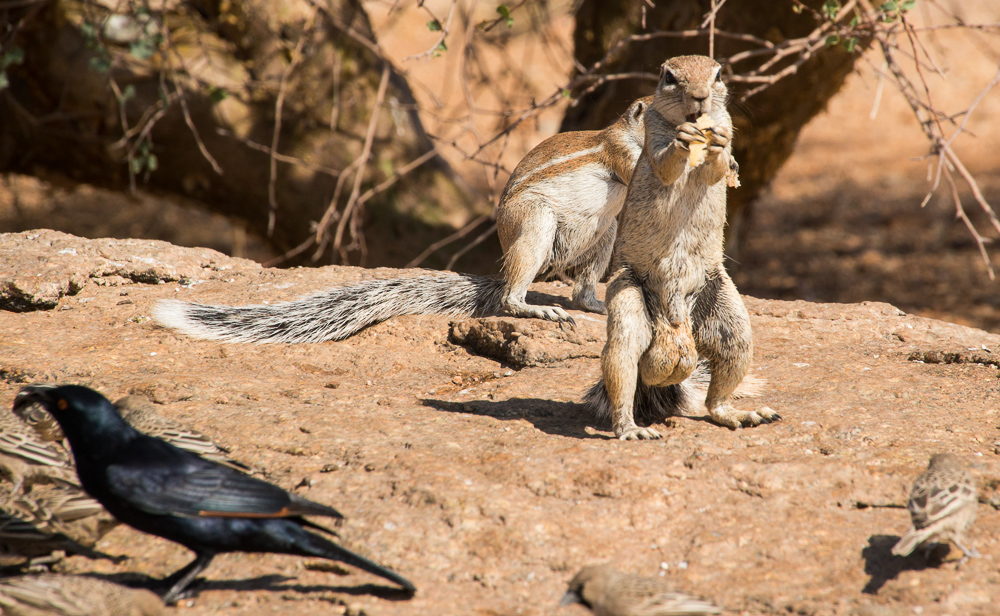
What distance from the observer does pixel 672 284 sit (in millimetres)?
3617

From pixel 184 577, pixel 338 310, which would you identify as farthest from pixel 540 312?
pixel 184 577

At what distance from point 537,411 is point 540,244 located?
5.11 feet

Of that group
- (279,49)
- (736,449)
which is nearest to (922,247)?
(279,49)

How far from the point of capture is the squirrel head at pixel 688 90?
333cm

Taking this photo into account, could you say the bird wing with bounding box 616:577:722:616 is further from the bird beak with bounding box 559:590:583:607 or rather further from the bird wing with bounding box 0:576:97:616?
the bird wing with bounding box 0:576:97:616

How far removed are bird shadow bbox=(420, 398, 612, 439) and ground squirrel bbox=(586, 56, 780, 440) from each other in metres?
0.12

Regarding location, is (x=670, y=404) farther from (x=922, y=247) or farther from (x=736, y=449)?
(x=922, y=247)

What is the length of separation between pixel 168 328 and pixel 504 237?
79.1 inches

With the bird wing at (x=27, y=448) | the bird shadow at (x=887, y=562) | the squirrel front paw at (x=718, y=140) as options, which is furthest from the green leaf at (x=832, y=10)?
the bird wing at (x=27, y=448)

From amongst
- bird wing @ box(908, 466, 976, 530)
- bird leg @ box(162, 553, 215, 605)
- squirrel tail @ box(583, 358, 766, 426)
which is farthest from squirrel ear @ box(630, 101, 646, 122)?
bird leg @ box(162, 553, 215, 605)

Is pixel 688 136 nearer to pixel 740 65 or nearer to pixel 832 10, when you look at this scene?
pixel 832 10

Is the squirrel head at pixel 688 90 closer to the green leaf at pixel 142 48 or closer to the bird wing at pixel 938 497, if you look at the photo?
the bird wing at pixel 938 497

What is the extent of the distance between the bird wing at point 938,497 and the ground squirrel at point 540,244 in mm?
2458

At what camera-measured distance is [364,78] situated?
7273mm
